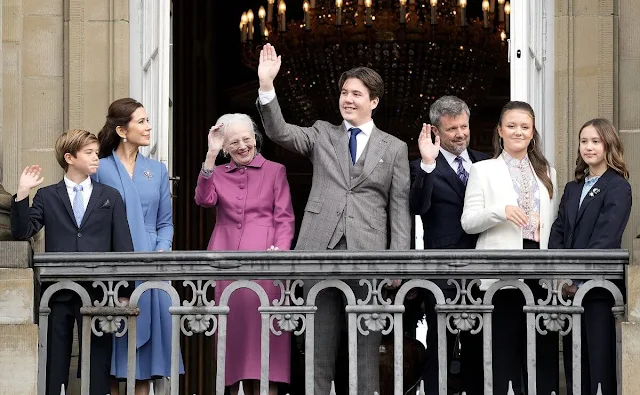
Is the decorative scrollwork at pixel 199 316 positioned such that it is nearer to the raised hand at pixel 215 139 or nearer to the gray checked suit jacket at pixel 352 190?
the gray checked suit jacket at pixel 352 190

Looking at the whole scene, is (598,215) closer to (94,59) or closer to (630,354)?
(630,354)

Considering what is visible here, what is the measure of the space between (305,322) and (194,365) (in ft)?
25.7

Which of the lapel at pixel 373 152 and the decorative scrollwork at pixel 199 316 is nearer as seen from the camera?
the decorative scrollwork at pixel 199 316

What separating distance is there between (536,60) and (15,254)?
3.78 m

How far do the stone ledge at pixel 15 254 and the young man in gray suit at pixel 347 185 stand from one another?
4.73ft

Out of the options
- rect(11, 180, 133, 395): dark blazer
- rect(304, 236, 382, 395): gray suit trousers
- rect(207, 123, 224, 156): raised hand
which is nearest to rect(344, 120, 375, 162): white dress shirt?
rect(207, 123, 224, 156): raised hand

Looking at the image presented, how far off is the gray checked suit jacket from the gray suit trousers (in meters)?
0.30

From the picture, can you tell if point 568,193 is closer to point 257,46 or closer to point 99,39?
point 99,39

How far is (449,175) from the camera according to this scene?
1028cm

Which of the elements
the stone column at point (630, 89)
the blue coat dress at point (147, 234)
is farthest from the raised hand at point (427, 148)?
the stone column at point (630, 89)

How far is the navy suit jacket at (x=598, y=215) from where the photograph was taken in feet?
31.8

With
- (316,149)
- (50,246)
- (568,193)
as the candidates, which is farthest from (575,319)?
(50,246)

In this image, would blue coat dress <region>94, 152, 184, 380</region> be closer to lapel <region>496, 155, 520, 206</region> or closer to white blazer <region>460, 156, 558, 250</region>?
white blazer <region>460, 156, 558, 250</region>

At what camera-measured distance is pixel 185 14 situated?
1759 cm
